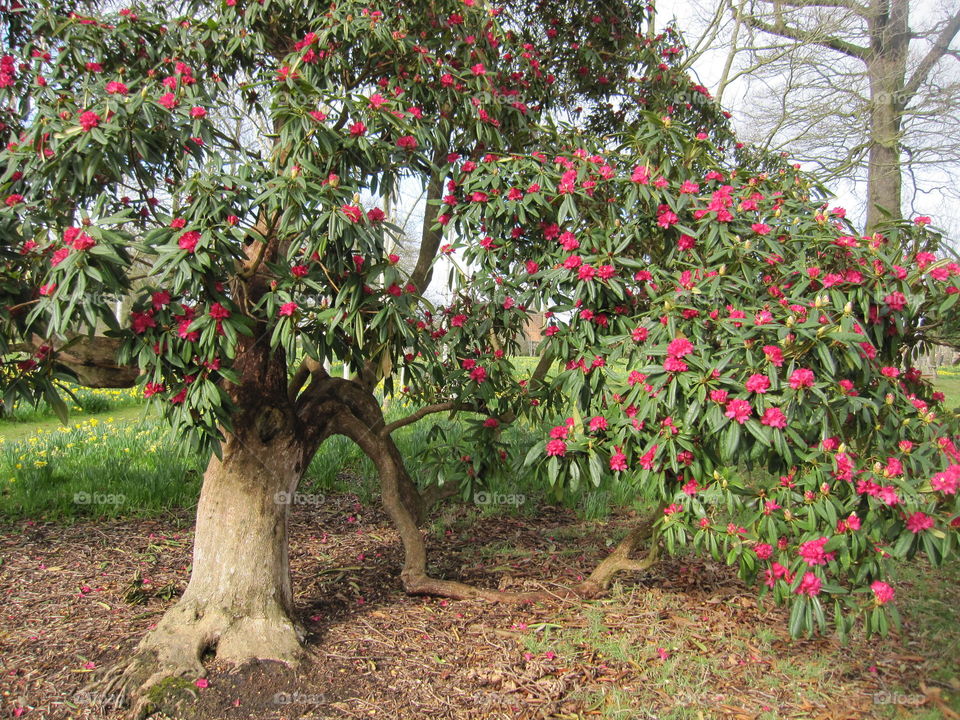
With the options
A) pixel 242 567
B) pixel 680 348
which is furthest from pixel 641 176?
pixel 242 567

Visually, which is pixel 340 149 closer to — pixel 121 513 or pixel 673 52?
pixel 673 52

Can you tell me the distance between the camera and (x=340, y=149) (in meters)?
2.56

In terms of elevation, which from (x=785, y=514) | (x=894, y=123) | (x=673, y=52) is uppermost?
(x=894, y=123)

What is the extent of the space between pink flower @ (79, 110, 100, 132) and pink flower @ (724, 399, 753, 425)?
7.01 ft

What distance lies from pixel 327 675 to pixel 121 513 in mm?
2624

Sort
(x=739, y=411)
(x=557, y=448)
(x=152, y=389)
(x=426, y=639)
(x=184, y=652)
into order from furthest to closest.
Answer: (x=426, y=639) → (x=184, y=652) → (x=557, y=448) → (x=152, y=389) → (x=739, y=411)

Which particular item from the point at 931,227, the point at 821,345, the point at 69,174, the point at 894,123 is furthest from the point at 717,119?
the point at 894,123

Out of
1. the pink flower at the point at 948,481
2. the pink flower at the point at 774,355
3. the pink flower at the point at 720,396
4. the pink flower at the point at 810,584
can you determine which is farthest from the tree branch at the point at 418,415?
the pink flower at the point at 948,481

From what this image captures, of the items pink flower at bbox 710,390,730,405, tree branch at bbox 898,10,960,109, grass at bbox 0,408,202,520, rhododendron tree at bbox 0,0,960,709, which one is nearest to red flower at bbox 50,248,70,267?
rhododendron tree at bbox 0,0,960,709

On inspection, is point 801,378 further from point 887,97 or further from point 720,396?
point 887,97

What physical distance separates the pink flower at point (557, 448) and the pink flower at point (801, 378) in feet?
2.83

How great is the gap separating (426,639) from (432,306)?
5.00 feet

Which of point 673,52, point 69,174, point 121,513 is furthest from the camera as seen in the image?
point 121,513

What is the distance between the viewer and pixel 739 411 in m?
2.11
